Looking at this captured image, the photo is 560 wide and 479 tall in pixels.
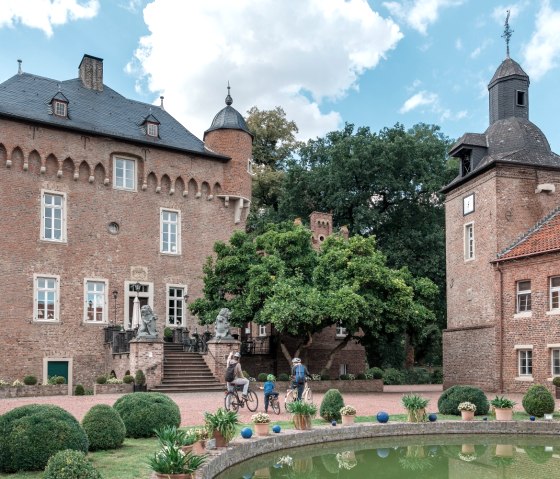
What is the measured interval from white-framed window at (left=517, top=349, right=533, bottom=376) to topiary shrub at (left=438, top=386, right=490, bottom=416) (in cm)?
872

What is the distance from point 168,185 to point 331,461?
874 inches

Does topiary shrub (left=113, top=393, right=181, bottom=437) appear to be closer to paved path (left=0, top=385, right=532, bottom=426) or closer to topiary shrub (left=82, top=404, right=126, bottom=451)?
topiary shrub (left=82, top=404, right=126, bottom=451)

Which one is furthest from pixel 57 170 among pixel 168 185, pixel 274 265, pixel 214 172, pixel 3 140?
pixel 274 265

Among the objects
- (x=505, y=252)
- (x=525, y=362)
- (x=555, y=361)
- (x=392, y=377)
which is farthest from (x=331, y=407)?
(x=392, y=377)

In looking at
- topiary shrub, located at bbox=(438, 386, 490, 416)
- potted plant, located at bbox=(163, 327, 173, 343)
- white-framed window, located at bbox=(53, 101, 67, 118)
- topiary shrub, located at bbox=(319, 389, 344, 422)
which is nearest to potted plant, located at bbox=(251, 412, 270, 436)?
topiary shrub, located at bbox=(319, 389, 344, 422)

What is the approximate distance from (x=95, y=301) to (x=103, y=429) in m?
19.6

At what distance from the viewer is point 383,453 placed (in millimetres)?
13648

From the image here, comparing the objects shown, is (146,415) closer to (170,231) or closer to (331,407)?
(331,407)

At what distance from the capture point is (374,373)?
30.9m

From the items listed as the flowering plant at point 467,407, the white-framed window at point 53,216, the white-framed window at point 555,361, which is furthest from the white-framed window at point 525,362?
the white-framed window at point 53,216

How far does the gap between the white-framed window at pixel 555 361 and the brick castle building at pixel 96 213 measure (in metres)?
12.8

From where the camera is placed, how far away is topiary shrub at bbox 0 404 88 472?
9.47 metres

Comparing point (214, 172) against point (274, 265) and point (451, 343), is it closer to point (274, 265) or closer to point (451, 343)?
point (274, 265)

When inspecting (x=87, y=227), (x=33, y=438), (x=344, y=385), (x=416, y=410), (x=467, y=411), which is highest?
(x=87, y=227)
